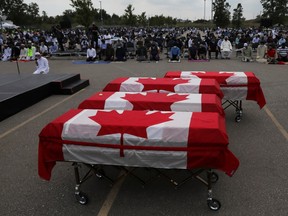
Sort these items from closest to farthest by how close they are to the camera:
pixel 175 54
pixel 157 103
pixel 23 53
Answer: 1. pixel 157 103
2. pixel 175 54
3. pixel 23 53

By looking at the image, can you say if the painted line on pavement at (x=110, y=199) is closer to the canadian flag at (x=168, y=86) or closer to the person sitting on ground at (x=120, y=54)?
the canadian flag at (x=168, y=86)

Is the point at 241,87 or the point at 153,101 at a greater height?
the point at 153,101

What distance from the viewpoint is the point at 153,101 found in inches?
214

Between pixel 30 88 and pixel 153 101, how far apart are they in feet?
19.8

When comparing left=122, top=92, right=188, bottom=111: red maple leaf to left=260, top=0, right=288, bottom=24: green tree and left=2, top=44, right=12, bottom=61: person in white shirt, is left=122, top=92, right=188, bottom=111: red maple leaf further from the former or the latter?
left=260, top=0, right=288, bottom=24: green tree

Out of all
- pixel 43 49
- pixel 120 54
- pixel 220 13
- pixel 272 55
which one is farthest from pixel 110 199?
pixel 220 13

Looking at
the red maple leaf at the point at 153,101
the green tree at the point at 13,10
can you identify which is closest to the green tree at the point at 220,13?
the green tree at the point at 13,10

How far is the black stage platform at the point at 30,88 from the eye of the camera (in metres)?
8.82

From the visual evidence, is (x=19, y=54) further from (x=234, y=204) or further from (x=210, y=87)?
(x=234, y=204)

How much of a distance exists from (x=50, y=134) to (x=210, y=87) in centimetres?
367

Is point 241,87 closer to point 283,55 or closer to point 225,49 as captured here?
point 283,55

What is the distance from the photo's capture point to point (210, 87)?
658 centimetres

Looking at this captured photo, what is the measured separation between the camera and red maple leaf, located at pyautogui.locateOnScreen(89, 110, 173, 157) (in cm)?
383

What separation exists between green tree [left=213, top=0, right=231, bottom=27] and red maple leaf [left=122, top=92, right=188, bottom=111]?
69.1 metres
